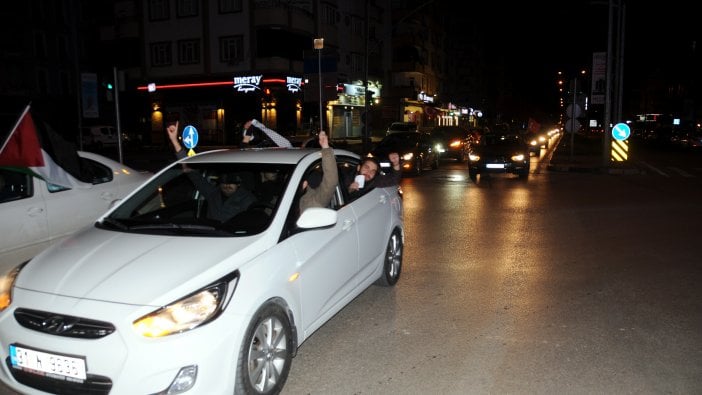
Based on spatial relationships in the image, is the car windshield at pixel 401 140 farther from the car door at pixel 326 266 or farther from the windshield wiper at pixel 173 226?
the windshield wiper at pixel 173 226

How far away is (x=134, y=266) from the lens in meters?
3.56

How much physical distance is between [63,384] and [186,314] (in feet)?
2.49

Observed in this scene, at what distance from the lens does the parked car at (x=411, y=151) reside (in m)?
19.1

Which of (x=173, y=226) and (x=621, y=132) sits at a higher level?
(x=621, y=132)

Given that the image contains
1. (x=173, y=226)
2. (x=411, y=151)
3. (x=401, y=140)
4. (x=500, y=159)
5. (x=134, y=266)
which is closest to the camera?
(x=134, y=266)

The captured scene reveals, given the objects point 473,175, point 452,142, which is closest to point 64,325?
point 473,175

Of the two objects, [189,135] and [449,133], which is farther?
[449,133]

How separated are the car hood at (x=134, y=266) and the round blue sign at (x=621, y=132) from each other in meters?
21.4

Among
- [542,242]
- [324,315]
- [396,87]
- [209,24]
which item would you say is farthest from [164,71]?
[324,315]

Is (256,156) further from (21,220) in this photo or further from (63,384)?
(21,220)

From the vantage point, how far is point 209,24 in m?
40.7

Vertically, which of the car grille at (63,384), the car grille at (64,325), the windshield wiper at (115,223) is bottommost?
the car grille at (63,384)

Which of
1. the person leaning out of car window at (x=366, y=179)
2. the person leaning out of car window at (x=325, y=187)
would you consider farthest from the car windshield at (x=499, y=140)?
the person leaning out of car window at (x=325, y=187)

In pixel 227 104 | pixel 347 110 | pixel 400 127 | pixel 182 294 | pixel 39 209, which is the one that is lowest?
pixel 182 294
